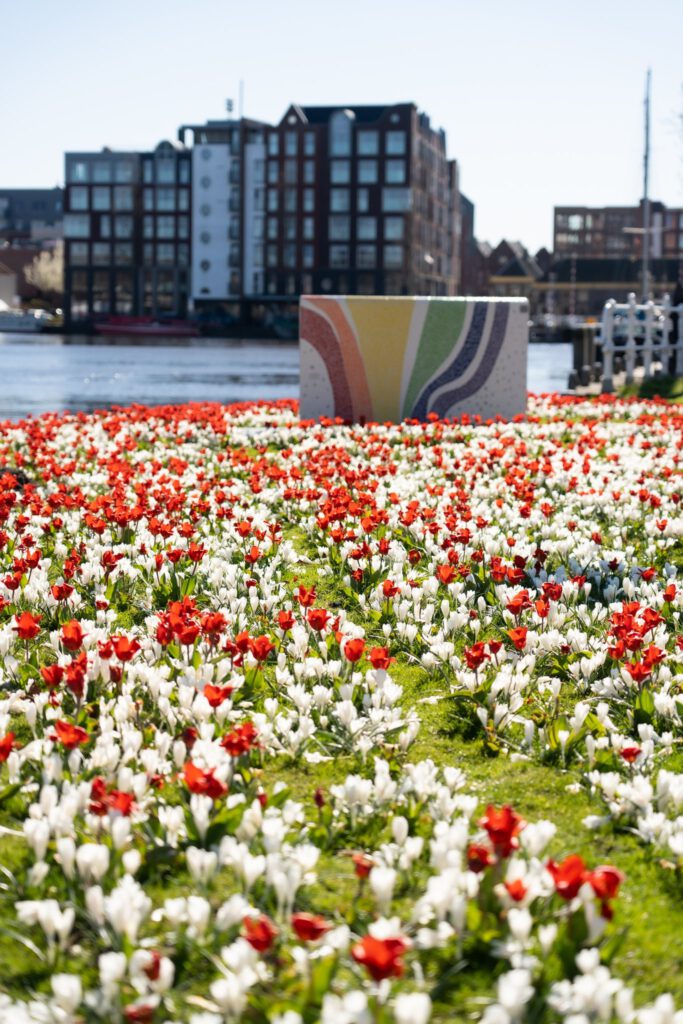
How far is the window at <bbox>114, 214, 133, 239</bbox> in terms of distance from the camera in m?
138

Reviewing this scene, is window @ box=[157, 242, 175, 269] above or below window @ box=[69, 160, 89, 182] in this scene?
below

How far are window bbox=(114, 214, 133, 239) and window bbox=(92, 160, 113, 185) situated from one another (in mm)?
3921

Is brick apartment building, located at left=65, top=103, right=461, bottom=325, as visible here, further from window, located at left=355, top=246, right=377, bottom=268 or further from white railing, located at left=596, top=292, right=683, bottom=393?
white railing, located at left=596, top=292, right=683, bottom=393

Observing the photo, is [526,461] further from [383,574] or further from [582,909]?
[582,909]

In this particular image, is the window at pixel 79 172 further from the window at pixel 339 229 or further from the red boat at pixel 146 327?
the window at pixel 339 229

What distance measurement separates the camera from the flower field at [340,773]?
3094 millimetres

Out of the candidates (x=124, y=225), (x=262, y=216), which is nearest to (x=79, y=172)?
(x=124, y=225)

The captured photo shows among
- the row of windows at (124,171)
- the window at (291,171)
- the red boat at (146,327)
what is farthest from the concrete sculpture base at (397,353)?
the row of windows at (124,171)

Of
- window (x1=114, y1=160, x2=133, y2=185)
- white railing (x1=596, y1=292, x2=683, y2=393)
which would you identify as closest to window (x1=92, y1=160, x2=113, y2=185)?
window (x1=114, y1=160, x2=133, y2=185)

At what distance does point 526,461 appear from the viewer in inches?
473

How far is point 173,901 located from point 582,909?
100cm

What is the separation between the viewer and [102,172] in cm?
13850

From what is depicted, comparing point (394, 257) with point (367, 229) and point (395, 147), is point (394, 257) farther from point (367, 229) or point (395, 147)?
point (395, 147)

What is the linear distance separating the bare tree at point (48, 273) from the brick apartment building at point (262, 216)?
18699mm
